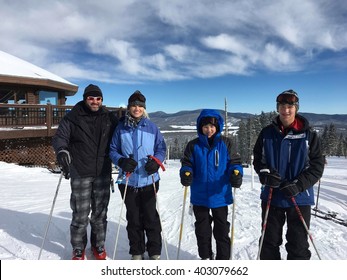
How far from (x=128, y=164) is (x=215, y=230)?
1.31 metres

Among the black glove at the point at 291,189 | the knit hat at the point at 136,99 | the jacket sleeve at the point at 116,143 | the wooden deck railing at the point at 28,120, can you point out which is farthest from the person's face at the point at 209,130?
the wooden deck railing at the point at 28,120

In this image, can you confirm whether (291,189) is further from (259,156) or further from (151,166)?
(151,166)

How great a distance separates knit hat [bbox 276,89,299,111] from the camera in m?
2.77

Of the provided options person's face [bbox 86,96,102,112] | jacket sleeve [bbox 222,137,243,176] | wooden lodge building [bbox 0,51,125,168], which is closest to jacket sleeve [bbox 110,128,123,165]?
person's face [bbox 86,96,102,112]

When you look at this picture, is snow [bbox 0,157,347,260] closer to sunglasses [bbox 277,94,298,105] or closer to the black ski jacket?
the black ski jacket

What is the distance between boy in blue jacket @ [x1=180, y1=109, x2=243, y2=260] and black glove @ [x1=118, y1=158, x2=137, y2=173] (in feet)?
1.92

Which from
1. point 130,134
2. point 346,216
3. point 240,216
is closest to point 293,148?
point 130,134

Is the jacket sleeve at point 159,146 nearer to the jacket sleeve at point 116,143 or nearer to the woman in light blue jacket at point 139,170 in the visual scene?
the woman in light blue jacket at point 139,170

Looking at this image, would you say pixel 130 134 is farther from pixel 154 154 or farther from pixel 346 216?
pixel 346 216

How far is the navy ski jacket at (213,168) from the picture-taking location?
3105 millimetres

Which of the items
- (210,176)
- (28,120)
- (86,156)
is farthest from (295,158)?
(28,120)

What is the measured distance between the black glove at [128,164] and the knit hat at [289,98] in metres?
1.78
